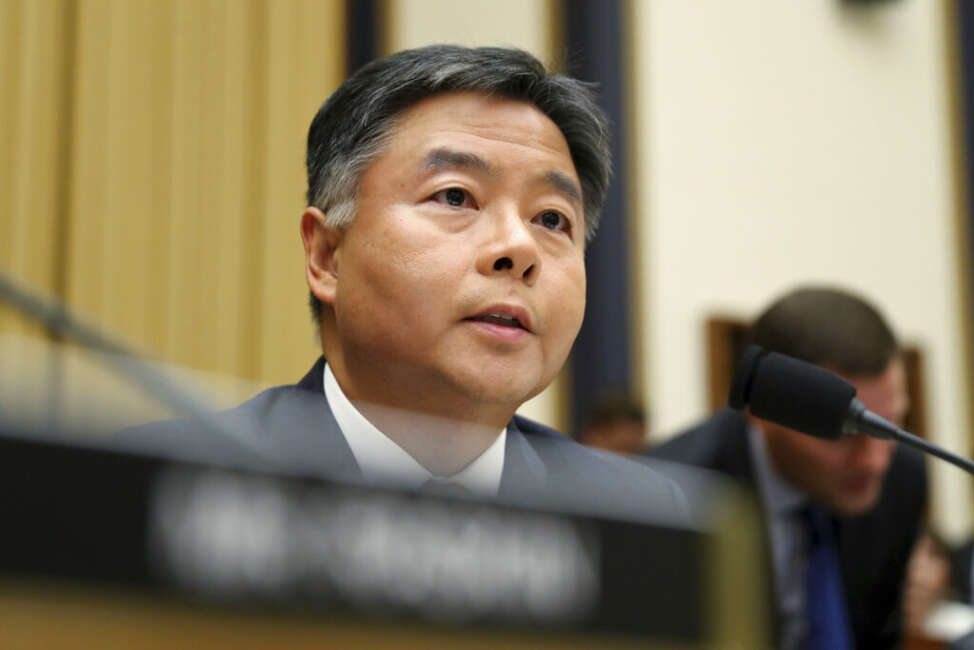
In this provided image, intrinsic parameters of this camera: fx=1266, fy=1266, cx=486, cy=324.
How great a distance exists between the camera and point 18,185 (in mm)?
2814

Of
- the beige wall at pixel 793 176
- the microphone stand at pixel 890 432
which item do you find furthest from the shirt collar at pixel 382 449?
the beige wall at pixel 793 176

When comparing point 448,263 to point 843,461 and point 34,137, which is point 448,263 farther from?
point 34,137

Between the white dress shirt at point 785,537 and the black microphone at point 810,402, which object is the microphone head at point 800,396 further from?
the white dress shirt at point 785,537

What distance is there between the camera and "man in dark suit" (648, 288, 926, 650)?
7.76 ft

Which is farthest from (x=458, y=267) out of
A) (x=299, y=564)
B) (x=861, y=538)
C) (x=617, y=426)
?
(x=617, y=426)

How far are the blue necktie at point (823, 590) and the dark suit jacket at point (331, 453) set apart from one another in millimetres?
982

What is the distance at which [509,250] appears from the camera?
1.28 metres

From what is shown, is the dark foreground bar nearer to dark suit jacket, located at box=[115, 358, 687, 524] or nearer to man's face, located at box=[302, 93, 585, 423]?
dark suit jacket, located at box=[115, 358, 687, 524]

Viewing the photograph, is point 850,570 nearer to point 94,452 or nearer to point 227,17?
point 227,17

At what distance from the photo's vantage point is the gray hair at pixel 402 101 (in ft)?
4.36

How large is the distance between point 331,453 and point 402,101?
0.65 metres

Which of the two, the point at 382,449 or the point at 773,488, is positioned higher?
the point at 382,449

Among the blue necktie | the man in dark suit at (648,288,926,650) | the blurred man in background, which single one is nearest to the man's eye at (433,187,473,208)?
the man in dark suit at (648,288,926,650)

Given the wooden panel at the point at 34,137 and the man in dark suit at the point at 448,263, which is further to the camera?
the wooden panel at the point at 34,137
